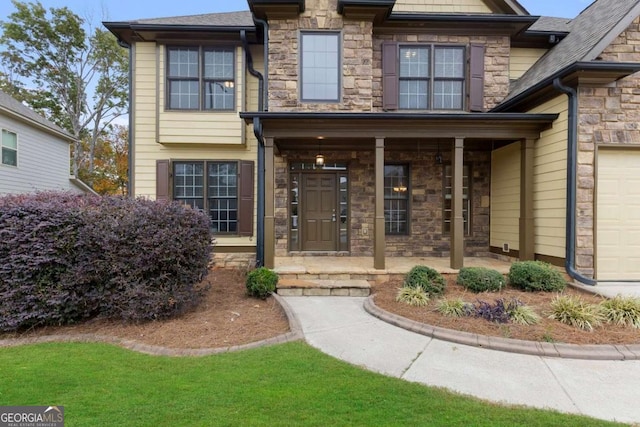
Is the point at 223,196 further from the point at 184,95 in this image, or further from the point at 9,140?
the point at 9,140

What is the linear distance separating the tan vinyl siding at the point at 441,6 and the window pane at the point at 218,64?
4.24m

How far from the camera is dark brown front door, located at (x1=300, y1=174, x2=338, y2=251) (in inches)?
328

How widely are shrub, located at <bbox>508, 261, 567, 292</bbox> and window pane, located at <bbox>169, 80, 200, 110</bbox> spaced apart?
7794 mm

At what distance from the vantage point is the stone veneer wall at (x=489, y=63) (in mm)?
7977

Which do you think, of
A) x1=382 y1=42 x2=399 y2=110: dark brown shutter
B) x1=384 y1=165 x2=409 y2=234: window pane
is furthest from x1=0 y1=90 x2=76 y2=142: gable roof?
x1=384 y1=165 x2=409 y2=234: window pane

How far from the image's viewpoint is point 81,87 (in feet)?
63.9

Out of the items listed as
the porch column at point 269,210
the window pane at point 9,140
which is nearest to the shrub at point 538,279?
the porch column at point 269,210

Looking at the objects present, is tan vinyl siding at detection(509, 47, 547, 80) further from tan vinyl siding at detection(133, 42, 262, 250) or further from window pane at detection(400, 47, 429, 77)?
tan vinyl siding at detection(133, 42, 262, 250)

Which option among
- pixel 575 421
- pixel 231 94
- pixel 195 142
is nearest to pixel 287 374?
pixel 575 421

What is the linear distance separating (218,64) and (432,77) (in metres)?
5.23

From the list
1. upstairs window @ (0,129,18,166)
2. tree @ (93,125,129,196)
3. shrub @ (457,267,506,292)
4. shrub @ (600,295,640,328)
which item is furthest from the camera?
tree @ (93,125,129,196)

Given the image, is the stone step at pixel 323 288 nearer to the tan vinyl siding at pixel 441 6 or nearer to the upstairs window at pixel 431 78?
the upstairs window at pixel 431 78

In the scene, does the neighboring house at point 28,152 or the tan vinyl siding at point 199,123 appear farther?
the neighboring house at point 28,152

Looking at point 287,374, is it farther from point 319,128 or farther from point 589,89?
point 589,89
